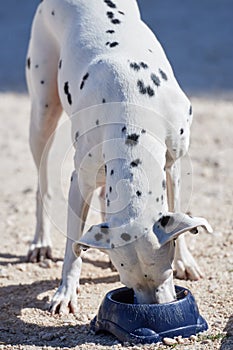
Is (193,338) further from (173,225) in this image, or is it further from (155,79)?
(155,79)

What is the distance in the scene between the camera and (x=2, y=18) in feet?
56.5

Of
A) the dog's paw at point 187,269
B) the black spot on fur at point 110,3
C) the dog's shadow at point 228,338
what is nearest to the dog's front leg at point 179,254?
the dog's paw at point 187,269

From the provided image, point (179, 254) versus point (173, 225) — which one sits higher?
point (173, 225)

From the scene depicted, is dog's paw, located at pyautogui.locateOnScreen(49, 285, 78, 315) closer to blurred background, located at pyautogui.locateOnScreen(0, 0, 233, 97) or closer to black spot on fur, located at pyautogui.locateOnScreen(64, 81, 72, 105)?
black spot on fur, located at pyautogui.locateOnScreen(64, 81, 72, 105)

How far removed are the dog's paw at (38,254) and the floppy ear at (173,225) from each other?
2.16 metres

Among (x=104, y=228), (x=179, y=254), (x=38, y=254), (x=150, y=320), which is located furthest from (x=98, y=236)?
(x=38, y=254)

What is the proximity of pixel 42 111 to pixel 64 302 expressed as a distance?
162cm

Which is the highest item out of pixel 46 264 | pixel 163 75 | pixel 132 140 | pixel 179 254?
pixel 163 75

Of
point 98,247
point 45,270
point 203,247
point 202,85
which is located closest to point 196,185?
point 203,247

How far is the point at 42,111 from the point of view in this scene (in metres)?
6.60

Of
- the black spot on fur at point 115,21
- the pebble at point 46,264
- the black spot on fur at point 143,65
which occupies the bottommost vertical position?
the pebble at point 46,264

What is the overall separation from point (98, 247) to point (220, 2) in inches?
527

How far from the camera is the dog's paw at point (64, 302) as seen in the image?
18.0ft

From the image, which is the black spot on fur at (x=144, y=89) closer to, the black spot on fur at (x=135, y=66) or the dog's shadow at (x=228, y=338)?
the black spot on fur at (x=135, y=66)
